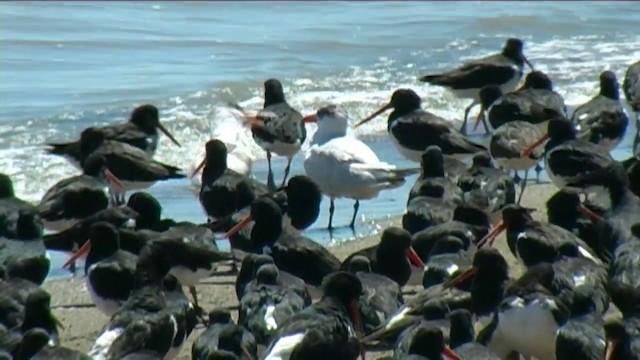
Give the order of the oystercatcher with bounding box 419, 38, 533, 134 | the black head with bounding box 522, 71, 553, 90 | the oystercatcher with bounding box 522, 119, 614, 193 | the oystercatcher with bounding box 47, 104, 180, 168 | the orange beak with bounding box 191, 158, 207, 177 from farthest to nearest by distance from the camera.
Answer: the oystercatcher with bounding box 419, 38, 533, 134
the black head with bounding box 522, 71, 553, 90
the oystercatcher with bounding box 47, 104, 180, 168
the orange beak with bounding box 191, 158, 207, 177
the oystercatcher with bounding box 522, 119, 614, 193

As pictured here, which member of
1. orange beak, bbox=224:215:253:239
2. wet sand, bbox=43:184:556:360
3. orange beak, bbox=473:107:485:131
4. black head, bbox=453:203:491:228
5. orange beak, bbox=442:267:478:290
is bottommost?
orange beak, bbox=473:107:485:131

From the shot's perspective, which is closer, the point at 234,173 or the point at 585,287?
the point at 585,287

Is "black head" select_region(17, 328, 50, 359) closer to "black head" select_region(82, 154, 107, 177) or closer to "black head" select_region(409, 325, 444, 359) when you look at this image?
"black head" select_region(409, 325, 444, 359)

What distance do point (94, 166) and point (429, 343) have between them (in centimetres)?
524

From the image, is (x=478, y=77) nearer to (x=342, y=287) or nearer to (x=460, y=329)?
(x=342, y=287)

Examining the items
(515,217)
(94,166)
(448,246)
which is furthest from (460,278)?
(94,166)

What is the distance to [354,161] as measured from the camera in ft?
44.0

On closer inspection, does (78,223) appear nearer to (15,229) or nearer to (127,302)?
(15,229)

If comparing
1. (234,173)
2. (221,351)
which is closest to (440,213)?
(234,173)

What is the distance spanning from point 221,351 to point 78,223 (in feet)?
11.7

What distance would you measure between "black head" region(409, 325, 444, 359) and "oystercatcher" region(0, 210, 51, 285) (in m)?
2.94

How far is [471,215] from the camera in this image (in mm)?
11109

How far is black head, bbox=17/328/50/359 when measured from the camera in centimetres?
820

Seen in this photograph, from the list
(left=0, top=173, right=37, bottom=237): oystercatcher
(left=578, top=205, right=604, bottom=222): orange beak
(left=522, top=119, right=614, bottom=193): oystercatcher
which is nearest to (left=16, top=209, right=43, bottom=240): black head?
(left=0, top=173, right=37, bottom=237): oystercatcher
